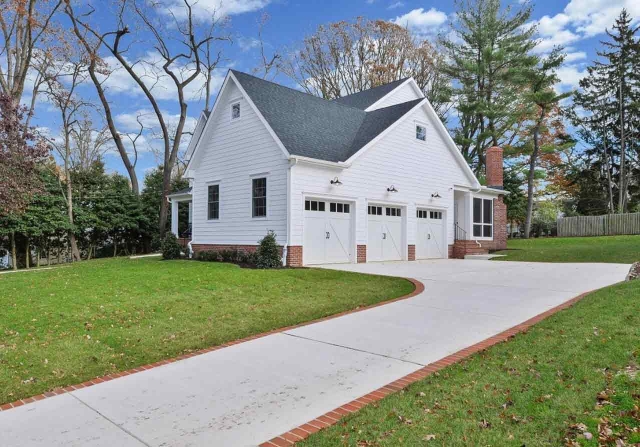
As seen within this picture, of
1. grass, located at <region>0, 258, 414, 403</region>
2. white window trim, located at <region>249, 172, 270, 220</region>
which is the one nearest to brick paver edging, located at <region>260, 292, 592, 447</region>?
grass, located at <region>0, 258, 414, 403</region>

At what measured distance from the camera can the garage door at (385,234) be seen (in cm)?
1709

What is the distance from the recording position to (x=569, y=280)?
11336 mm

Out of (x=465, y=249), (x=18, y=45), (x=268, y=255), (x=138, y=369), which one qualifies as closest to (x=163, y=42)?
(x=18, y=45)

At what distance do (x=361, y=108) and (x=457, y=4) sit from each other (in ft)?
56.6

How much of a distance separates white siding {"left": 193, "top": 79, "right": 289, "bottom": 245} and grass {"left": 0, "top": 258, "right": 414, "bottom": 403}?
11.6 feet

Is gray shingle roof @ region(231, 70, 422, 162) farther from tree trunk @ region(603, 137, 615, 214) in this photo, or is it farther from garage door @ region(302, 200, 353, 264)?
tree trunk @ region(603, 137, 615, 214)

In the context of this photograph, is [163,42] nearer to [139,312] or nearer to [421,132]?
[421,132]

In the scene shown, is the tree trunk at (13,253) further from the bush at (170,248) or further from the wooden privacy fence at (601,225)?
the wooden privacy fence at (601,225)

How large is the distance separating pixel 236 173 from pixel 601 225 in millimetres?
25590

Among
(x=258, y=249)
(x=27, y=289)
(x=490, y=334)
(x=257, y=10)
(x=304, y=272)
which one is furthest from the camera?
(x=257, y=10)

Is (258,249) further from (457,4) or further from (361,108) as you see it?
(457,4)

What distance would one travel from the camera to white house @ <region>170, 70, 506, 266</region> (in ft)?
48.9

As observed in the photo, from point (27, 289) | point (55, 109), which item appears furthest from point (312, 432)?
point (55, 109)

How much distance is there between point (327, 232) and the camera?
15594 millimetres
